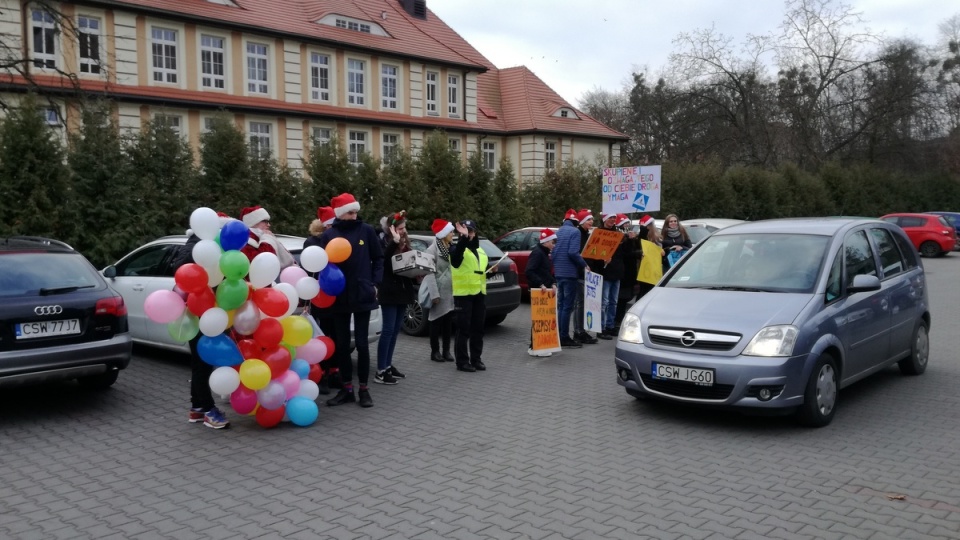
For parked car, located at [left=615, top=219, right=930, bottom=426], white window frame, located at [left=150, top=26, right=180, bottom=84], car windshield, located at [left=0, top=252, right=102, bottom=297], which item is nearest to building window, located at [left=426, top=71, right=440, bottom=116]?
white window frame, located at [left=150, top=26, right=180, bottom=84]

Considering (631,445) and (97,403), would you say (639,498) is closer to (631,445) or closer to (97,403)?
(631,445)

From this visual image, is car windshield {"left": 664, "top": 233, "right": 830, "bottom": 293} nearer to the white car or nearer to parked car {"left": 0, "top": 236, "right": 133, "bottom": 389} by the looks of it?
the white car

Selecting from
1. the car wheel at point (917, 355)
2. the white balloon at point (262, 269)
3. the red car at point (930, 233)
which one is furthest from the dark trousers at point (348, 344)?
the red car at point (930, 233)

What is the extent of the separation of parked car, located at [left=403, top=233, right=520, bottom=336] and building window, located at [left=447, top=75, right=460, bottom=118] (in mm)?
30092

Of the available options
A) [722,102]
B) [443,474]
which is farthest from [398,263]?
[722,102]

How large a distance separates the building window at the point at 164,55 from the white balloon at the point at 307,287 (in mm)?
26590

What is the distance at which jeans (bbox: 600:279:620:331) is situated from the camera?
12.7 metres

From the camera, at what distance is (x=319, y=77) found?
36219 mm

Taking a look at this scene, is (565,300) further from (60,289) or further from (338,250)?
(60,289)

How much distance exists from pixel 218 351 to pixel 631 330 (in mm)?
3702

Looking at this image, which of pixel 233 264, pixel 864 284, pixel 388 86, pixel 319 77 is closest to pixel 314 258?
pixel 233 264

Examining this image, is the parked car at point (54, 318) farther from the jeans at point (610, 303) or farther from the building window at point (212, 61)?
the building window at point (212, 61)

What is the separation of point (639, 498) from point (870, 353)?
380 centimetres

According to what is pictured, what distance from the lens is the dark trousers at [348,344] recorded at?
25.9 feet
